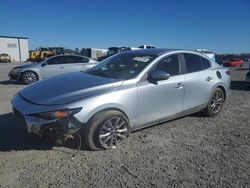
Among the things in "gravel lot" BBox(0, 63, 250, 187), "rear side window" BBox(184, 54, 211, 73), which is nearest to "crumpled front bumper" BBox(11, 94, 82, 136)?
"gravel lot" BBox(0, 63, 250, 187)

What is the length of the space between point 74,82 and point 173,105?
191cm

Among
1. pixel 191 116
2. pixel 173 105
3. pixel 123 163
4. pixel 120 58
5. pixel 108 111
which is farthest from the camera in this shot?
pixel 191 116

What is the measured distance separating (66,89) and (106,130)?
90cm

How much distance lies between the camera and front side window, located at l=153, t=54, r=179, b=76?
5.13 m

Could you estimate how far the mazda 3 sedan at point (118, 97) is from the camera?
13.0 ft

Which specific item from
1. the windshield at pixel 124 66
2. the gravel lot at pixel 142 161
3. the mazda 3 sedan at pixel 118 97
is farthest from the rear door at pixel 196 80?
the windshield at pixel 124 66

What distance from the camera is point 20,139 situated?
4754mm

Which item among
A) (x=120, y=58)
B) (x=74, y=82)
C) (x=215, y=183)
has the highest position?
(x=120, y=58)

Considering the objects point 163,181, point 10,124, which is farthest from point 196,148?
point 10,124

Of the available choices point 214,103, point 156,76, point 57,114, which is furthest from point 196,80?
point 57,114

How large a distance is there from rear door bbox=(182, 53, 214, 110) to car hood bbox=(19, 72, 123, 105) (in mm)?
1714

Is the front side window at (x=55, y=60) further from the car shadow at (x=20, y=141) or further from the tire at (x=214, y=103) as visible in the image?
the tire at (x=214, y=103)

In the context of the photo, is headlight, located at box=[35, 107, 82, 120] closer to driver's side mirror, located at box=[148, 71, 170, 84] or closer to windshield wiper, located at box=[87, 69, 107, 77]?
windshield wiper, located at box=[87, 69, 107, 77]

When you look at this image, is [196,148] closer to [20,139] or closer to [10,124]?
[20,139]
